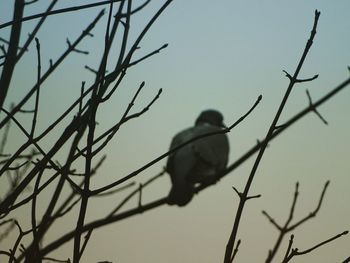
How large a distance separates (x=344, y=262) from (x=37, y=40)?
7.33 ft

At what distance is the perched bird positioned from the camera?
6.18 metres

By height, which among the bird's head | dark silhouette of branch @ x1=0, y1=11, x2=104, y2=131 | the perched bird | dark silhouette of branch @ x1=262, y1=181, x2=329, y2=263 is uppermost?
the bird's head

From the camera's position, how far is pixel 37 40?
3.27m

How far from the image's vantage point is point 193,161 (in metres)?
6.67

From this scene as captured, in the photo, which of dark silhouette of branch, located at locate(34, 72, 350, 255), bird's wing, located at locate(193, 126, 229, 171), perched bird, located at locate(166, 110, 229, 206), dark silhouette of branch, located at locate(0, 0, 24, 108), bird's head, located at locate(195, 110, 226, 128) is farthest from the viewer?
bird's head, located at locate(195, 110, 226, 128)

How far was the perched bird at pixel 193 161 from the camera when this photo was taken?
6176 millimetres

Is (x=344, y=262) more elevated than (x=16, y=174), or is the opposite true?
(x=16, y=174)

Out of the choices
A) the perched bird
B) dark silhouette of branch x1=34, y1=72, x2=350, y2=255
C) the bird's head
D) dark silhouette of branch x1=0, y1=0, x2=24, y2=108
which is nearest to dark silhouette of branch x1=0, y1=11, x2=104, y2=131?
dark silhouette of branch x1=0, y1=0, x2=24, y2=108

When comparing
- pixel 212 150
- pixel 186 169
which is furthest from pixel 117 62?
pixel 212 150

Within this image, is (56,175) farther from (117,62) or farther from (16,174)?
(16,174)

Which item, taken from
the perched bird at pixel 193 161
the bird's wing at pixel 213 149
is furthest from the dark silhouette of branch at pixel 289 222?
the bird's wing at pixel 213 149

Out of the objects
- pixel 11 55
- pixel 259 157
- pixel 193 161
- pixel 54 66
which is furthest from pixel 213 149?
pixel 259 157

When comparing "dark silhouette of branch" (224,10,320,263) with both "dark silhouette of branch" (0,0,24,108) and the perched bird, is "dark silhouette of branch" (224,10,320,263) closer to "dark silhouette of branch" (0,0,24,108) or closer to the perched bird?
"dark silhouette of branch" (0,0,24,108)

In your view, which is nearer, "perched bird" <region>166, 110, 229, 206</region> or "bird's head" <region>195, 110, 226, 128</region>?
"perched bird" <region>166, 110, 229, 206</region>
